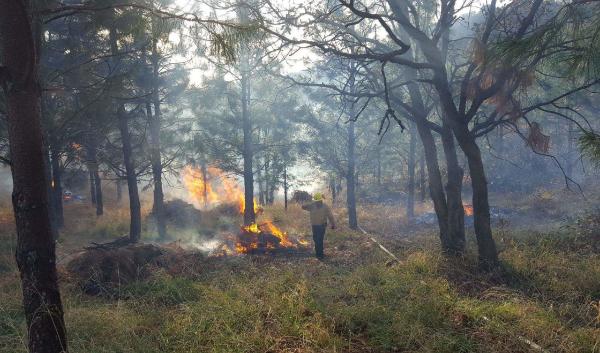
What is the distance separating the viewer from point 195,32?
4602 mm

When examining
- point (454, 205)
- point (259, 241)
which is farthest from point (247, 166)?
point (454, 205)

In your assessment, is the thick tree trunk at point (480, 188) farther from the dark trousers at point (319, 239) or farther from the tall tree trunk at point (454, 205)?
the dark trousers at point (319, 239)

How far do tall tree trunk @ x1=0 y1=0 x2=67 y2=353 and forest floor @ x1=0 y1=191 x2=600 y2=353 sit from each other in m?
1.45

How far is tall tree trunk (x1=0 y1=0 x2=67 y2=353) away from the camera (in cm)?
337

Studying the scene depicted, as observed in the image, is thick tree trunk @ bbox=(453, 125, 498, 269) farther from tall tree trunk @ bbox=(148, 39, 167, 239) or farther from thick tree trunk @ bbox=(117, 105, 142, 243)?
tall tree trunk @ bbox=(148, 39, 167, 239)

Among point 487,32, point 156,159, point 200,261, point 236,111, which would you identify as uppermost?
point 236,111

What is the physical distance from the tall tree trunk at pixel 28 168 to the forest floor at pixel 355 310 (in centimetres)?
145

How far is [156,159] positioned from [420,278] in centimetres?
1291

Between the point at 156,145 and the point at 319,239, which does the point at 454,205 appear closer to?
the point at 319,239

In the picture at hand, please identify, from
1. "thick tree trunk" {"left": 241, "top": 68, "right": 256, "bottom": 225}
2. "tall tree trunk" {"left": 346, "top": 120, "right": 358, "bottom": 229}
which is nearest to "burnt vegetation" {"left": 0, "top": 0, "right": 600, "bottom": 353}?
"tall tree trunk" {"left": 346, "top": 120, "right": 358, "bottom": 229}

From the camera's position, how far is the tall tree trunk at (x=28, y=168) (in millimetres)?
3374

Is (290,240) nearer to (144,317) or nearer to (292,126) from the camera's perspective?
(144,317)

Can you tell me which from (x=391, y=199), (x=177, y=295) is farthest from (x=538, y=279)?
(x=391, y=199)

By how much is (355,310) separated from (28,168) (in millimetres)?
4303
